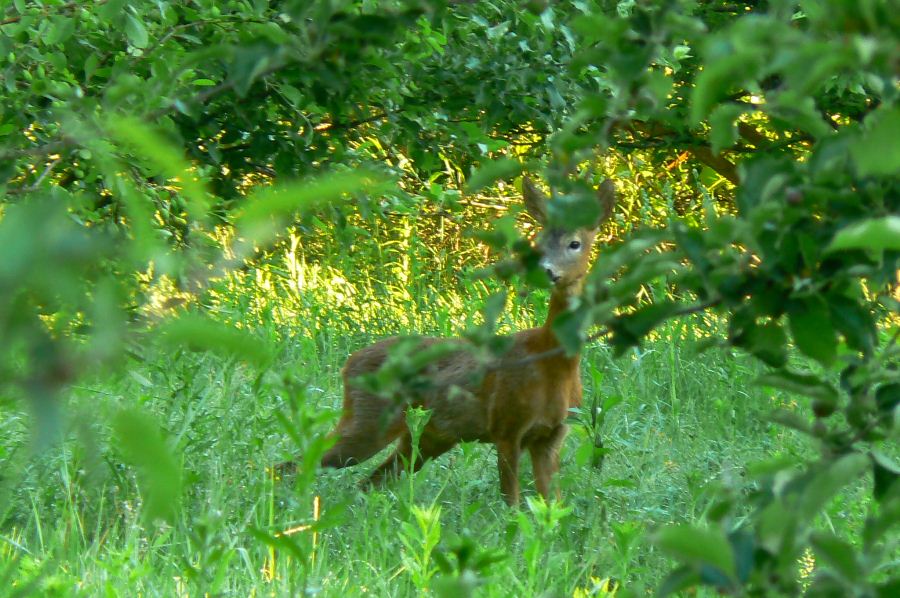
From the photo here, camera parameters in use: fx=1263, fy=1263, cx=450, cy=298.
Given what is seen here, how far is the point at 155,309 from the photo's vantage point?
100 centimetres

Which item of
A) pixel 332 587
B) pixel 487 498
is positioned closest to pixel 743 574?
pixel 332 587

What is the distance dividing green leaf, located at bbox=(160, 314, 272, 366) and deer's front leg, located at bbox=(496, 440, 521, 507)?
4375 millimetres

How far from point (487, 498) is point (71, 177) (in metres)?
2.36

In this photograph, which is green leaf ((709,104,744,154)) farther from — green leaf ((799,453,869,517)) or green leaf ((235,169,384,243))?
green leaf ((235,169,384,243))

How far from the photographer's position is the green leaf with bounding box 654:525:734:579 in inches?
41.8

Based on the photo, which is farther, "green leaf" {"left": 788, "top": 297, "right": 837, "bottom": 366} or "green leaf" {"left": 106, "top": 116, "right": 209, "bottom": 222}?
"green leaf" {"left": 788, "top": 297, "right": 837, "bottom": 366}

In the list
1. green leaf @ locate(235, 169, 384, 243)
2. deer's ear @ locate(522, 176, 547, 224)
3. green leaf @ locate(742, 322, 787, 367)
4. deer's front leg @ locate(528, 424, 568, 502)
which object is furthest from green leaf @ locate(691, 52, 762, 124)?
deer's ear @ locate(522, 176, 547, 224)

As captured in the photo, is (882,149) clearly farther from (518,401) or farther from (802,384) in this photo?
(518,401)

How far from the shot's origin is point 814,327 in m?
1.45

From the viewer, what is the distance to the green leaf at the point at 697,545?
1.06 meters

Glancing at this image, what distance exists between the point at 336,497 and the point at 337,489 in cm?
23

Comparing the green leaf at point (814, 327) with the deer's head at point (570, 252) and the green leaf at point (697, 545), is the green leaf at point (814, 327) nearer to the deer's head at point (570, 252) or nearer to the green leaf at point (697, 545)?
the green leaf at point (697, 545)

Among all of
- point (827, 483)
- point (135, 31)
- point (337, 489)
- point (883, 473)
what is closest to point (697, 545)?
point (827, 483)

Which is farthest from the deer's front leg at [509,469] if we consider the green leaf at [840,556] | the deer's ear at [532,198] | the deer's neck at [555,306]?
the green leaf at [840,556]
